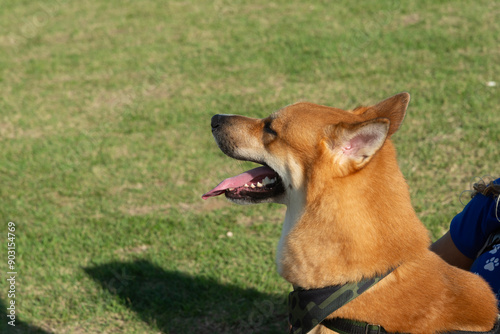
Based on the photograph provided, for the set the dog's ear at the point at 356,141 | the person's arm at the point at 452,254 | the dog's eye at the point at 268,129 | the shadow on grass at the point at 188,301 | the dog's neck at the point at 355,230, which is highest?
the dog's ear at the point at 356,141

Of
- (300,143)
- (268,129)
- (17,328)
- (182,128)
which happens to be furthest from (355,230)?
(182,128)

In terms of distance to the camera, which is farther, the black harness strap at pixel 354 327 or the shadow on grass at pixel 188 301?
the shadow on grass at pixel 188 301

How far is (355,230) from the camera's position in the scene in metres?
2.38

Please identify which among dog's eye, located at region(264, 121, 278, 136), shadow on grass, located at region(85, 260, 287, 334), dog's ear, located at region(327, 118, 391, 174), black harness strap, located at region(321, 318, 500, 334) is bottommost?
shadow on grass, located at region(85, 260, 287, 334)

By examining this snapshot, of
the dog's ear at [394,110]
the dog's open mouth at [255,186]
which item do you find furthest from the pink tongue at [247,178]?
the dog's ear at [394,110]

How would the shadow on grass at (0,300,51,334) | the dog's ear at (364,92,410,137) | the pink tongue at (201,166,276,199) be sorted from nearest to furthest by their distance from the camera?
the dog's ear at (364,92,410,137) < the pink tongue at (201,166,276,199) < the shadow on grass at (0,300,51,334)

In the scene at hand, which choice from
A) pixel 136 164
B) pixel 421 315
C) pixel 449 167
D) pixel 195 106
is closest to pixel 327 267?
pixel 421 315

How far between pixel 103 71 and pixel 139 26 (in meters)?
2.35

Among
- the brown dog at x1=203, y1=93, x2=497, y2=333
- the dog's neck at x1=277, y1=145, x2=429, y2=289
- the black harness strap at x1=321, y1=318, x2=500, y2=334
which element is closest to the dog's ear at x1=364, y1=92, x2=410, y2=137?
the brown dog at x1=203, y1=93, x2=497, y2=333

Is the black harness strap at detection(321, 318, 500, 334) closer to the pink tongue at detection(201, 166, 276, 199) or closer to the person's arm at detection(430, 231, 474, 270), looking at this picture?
the person's arm at detection(430, 231, 474, 270)

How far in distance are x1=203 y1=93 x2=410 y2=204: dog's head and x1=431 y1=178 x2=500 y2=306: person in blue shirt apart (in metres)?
0.75

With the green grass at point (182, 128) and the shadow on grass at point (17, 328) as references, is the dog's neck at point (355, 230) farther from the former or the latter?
the shadow on grass at point (17, 328)

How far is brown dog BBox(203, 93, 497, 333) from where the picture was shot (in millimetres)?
2371

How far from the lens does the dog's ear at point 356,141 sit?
2342mm
